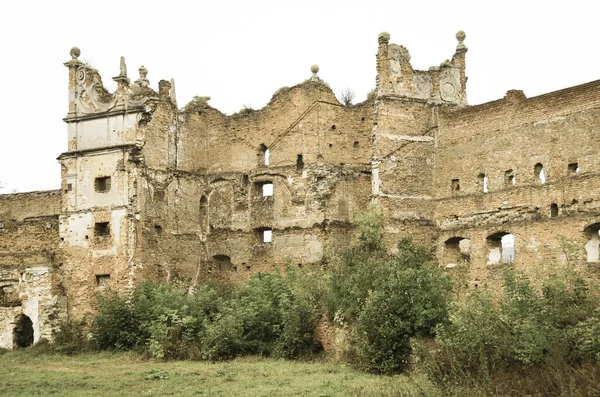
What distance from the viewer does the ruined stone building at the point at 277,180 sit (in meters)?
22.8

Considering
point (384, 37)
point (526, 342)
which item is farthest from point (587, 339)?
point (384, 37)

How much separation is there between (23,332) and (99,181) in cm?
467

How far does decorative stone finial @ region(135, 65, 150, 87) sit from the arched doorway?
24.2 feet

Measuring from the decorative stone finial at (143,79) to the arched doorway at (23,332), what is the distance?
7377 millimetres

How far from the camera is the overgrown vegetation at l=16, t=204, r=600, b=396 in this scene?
14.1 meters

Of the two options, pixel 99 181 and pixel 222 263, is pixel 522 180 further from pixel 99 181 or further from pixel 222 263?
pixel 99 181

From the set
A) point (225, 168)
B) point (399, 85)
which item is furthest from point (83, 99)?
point (399, 85)

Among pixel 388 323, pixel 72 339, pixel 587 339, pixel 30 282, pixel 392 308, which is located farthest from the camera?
pixel 30 282

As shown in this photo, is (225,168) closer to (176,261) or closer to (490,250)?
(176,261)

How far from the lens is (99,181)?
25.5 meters

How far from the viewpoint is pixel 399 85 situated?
82.7 feet

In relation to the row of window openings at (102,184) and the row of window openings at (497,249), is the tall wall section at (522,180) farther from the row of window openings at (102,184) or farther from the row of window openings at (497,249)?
the row of window openings at (102,184)

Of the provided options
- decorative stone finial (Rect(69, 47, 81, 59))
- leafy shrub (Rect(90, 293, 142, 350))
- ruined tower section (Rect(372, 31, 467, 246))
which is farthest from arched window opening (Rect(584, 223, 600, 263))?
decorative stone finial (Rect(69, 47, 81, 59))

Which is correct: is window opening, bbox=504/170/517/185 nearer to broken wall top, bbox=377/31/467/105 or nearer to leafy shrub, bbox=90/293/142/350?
broken wall top, bbox=377/31/467/105
